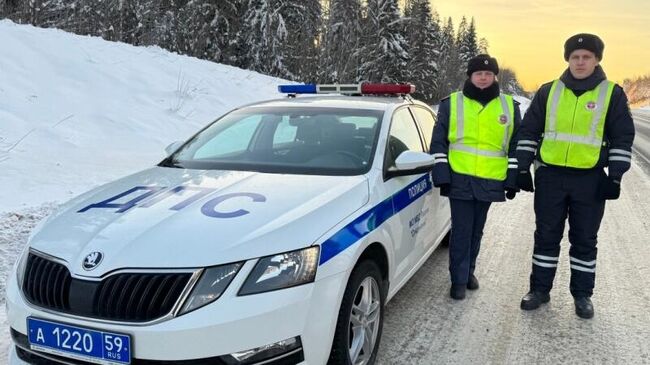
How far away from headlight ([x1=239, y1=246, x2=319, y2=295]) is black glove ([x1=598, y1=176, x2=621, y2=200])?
2.38 meters

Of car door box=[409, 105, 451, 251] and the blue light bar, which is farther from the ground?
the blue light bar

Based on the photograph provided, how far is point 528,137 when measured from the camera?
3.96 meters

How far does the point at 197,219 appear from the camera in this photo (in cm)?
260

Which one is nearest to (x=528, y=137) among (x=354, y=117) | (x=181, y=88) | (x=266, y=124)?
(x=354, y=117)

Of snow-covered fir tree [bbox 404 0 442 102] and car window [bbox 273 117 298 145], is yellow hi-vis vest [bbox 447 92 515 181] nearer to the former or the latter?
car window [bbox 273 117 298 145]

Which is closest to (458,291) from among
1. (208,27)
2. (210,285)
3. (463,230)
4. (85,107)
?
(463,230)

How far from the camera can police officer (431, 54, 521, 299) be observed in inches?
159

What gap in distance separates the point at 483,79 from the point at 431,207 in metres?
1.03

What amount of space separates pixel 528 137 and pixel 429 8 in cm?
4824

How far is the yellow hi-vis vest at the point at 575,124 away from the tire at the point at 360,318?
5.64 ft

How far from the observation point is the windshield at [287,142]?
11.4 feet

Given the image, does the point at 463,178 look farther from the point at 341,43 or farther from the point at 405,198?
the point at 341,43

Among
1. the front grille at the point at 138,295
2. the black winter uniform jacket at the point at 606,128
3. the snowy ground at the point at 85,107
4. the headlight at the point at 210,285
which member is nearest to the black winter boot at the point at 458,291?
the black winter uniform jacket at the point at 606,128

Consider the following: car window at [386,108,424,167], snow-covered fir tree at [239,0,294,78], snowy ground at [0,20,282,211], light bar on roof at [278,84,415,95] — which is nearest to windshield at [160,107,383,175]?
car window at [386,108,424,167]
